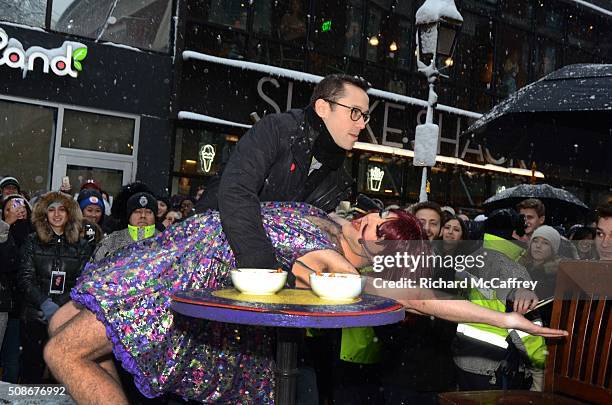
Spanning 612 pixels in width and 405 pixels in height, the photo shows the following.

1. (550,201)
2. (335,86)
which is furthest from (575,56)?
(335,86)

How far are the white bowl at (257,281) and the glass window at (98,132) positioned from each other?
9698 millimetres

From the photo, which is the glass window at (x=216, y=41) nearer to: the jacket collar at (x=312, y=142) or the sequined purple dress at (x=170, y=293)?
the jacket collar at (x=312, y=142)

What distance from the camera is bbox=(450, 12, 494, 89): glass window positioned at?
1638 centimetres

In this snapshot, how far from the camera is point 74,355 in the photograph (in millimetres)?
2582

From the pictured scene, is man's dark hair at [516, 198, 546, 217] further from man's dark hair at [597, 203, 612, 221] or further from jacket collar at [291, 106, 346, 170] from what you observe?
jacket collar at [291, 106, 346, 170]

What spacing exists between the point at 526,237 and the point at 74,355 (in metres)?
4.36

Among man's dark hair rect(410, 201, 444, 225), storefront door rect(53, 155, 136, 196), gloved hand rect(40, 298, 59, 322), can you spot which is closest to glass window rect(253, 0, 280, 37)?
storefront door rect(53, 155, 136, 196)

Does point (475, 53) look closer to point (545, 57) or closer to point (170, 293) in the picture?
point (545, 57)

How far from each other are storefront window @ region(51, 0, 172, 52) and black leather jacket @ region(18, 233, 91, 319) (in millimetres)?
6488

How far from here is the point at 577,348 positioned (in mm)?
3139

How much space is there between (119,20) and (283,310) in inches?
428

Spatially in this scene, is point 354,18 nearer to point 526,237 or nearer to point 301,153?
point 526,237

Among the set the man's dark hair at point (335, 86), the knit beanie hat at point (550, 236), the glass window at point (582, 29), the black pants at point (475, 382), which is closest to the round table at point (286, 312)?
the man's dark hair at point (335, 86)

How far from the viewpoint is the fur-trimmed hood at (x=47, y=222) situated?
5812 mm
